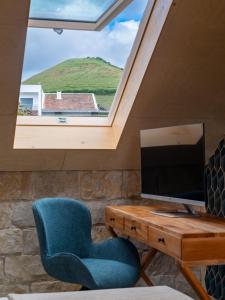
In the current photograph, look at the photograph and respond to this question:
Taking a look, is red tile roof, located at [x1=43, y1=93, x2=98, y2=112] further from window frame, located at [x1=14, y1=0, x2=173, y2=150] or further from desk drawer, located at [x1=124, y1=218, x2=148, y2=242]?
desk drawer, located at [x1=124, y1=218, x2=148, y2=242]

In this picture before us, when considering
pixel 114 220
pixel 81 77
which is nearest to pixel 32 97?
pixel 81 77

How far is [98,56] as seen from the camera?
370cm

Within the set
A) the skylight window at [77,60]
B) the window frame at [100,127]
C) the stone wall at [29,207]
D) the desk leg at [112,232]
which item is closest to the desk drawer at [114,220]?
the desk leg at [112,232]

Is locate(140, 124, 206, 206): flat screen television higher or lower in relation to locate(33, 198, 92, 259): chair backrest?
higher

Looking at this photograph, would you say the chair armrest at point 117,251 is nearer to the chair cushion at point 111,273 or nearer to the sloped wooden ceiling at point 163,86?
the chair cushion at point 111,273

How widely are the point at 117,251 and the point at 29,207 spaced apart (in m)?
0.88

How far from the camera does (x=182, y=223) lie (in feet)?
9.59

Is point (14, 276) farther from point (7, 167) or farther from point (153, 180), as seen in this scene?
point (153, 180)

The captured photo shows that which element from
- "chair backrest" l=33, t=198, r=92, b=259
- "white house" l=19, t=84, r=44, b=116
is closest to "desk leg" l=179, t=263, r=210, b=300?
"chair backrest" l=33, t=198, r=92, b=259

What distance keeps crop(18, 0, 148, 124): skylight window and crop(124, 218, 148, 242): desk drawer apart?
109 centimetres

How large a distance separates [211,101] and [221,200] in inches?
32.1

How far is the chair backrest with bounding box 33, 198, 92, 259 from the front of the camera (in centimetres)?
354

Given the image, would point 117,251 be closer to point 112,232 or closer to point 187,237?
point 112,232

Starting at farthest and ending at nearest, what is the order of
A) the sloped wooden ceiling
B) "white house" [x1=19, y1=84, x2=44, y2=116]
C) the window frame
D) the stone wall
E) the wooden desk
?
the stone wall < "white house" [x1=19, y1=84, x2=44, y2=116] < the window frame < the sloped wooden ceiling < the wooden desk
